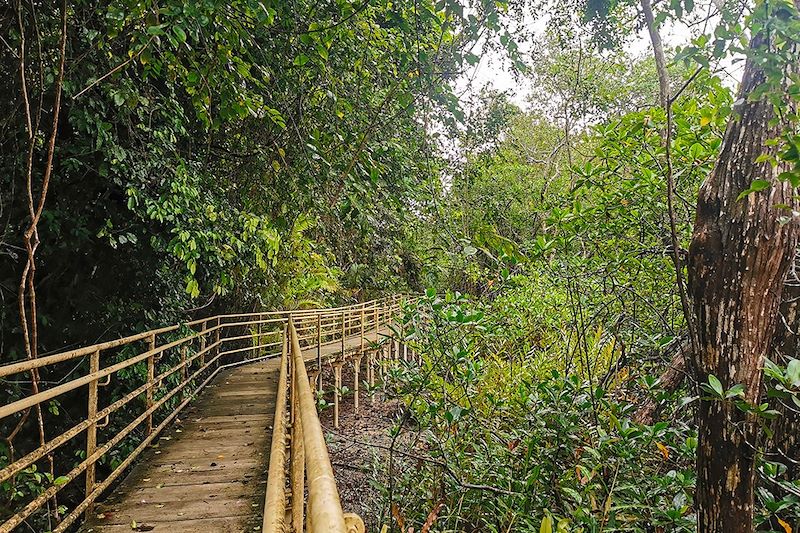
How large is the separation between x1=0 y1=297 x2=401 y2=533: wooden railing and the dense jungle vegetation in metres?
0.27

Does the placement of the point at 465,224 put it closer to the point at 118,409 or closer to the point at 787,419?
the point at 787,419

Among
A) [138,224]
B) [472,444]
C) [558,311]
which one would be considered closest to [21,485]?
[138,224]

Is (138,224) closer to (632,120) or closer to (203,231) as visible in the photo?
(203,231)

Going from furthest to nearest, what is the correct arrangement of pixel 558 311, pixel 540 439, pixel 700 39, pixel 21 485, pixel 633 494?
pixel 558 311 < pixel 21 485 < pixel 540 439 < pixel 633 494 < pixel 700 39

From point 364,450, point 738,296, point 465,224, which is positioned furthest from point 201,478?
point 364,450

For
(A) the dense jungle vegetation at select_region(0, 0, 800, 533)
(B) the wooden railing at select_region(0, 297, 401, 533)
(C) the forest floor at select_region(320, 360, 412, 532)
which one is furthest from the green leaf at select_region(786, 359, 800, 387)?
(C) the forest floor at select_region(320, 360, 412, 532)

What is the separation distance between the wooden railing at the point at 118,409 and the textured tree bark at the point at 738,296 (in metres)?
1.78

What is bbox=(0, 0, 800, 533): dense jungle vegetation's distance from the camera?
227 centimetres

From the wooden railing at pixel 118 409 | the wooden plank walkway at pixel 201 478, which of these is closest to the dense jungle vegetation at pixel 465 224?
the wooden railing at pixel 118 409

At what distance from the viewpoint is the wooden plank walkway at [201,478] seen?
3031 millimetres

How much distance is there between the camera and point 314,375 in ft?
34.3

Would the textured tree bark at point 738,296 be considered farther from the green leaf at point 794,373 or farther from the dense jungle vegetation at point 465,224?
the green leaf at point 794,373

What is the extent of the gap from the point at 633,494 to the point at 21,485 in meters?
4.36

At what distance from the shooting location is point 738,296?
226 cm
